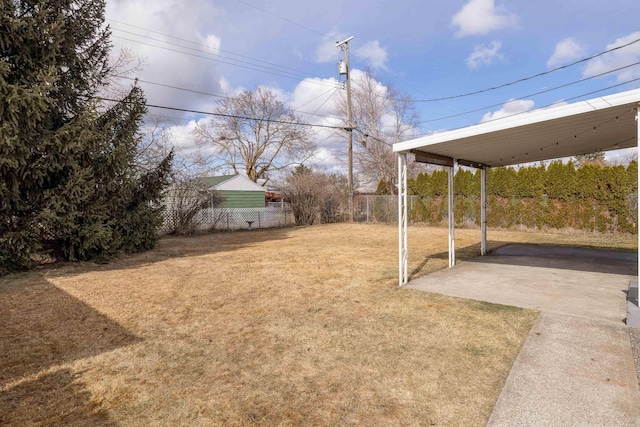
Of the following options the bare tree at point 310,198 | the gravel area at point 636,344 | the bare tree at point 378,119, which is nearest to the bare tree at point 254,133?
the bare tree at point 378,119

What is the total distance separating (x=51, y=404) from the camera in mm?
2359

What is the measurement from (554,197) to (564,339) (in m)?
12.6

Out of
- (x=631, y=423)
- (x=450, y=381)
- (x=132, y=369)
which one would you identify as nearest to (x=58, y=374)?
(x=132, y=369)

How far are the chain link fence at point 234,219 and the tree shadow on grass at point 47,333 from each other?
8.02 meters

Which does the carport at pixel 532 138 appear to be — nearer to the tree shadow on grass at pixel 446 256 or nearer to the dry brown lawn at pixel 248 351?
the tree shadow on grass at pixel 446 256

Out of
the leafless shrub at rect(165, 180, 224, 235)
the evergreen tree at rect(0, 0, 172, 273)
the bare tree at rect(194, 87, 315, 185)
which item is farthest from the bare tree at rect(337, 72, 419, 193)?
the evergreen tree at rect(0, 0, 172, 273)

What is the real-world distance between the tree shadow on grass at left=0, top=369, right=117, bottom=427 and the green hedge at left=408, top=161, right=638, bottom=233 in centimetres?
1528

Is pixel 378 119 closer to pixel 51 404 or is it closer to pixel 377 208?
pixel 377 208

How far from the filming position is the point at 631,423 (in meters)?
2.04

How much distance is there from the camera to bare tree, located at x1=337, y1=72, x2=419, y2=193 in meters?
24.6

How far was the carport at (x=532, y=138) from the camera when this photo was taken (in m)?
4.05

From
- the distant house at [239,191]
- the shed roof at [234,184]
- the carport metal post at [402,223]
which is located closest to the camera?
the carport metal post at [402,223]

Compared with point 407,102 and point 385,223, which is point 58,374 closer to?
point 385,223

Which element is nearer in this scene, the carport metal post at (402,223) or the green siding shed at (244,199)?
the carport metal post at (402,223)
